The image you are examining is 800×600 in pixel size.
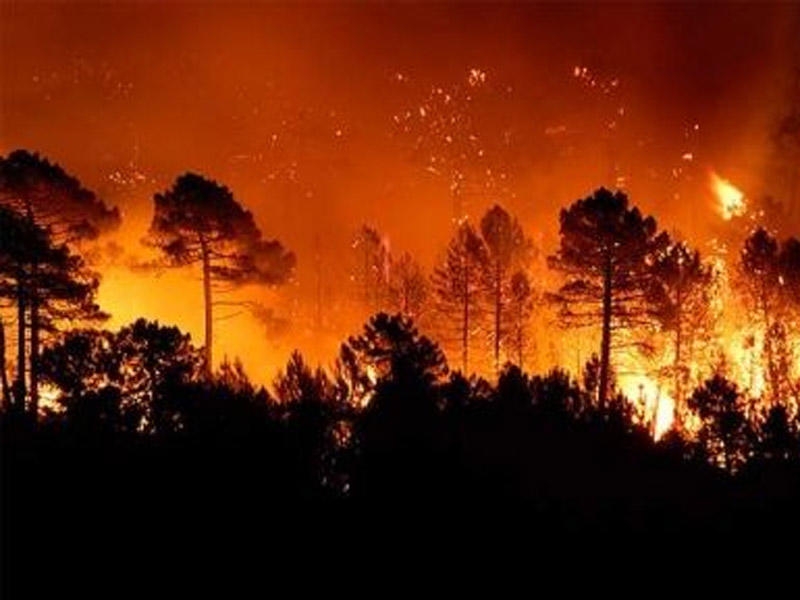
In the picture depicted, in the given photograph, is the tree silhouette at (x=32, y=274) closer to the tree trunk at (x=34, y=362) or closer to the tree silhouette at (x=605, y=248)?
the tree trunk at (x=34, y=362)

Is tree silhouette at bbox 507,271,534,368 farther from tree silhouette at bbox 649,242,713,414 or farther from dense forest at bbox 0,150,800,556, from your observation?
dense forest at bbox 0,150,800,556

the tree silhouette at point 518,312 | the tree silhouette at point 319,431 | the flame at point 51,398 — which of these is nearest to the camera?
the tree silhouette at point 319,431

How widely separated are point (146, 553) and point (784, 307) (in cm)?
3076

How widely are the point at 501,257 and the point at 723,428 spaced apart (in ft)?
86.5

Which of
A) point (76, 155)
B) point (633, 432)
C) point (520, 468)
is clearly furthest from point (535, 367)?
point (76, 155)

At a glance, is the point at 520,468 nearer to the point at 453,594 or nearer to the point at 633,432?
the point at 453,594

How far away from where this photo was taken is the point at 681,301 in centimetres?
3438

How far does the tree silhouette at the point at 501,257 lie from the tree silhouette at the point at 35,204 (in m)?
17.5

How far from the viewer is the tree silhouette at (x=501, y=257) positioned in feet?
130

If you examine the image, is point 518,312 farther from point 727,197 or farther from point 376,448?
point 727,197

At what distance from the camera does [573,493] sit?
15.0 meters

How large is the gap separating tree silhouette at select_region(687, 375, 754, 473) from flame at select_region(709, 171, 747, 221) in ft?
195

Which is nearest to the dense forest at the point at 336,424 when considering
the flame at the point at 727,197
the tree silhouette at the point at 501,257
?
the tree silhouette at the point at 501,257

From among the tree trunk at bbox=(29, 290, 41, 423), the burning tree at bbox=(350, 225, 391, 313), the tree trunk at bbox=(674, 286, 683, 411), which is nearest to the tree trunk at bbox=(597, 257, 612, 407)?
the tree trunk at bbox=(674, 286, 683, 411)
